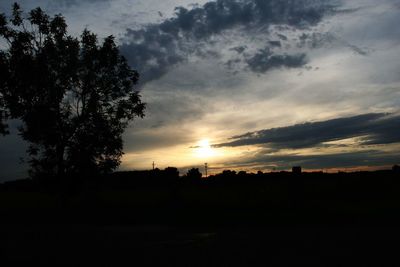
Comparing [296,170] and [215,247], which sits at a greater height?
[296,170]

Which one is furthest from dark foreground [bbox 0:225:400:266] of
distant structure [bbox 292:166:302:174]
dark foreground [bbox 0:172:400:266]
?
distant structure [bbox 292:166:302:174]

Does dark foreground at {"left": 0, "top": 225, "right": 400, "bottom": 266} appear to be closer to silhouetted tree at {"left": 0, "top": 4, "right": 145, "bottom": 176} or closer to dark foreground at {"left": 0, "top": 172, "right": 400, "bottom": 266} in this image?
dark foreground at {"left": 0, "top": 172, "right": 400, "bottom": 266}

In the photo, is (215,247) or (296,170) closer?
(215,247)

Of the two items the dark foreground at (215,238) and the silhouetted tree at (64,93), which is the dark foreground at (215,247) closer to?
the dark foreground at (215,238)

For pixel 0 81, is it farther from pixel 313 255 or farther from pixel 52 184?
pixel 313 255

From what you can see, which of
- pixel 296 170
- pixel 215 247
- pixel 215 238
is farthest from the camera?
pixel 296 170

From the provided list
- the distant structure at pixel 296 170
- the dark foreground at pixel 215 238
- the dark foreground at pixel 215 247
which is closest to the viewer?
the dark foreground at pixel 215 247

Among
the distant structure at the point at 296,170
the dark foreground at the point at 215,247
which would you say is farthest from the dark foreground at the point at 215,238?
the distant structure at the point at 296,170

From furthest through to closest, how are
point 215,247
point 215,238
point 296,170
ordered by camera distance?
point 296,170
point 215,238
point 215,247

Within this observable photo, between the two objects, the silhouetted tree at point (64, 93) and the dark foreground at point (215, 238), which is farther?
the silhouetted tree at point (64, 93)

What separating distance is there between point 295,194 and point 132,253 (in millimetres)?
8036

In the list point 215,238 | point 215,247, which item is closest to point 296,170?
point 215,238

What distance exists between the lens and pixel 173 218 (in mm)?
18203

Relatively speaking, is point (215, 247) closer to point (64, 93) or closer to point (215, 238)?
point (215, 238)
